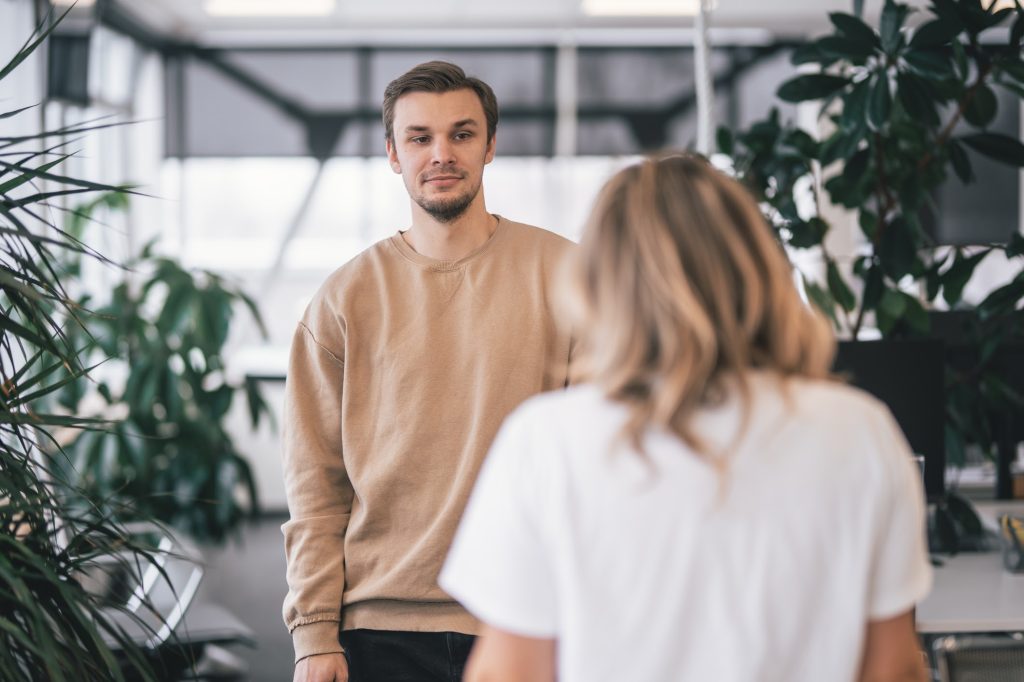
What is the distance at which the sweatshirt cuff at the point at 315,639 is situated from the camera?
1792mm

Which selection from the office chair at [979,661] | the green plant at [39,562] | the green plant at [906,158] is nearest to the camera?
the green plant at [39,562]

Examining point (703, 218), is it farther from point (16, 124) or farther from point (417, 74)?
point (16, 124)

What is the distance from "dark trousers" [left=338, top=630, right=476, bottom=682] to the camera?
1.77 metres

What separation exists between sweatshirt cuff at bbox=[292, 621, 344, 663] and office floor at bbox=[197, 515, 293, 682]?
238 cm

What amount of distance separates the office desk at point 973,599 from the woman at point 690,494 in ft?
5.26

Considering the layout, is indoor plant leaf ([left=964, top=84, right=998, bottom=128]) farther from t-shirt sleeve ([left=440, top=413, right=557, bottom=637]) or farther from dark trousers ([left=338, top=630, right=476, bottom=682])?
t-shirt sleeve ([left=440, top=413, right=557, bottom=637])

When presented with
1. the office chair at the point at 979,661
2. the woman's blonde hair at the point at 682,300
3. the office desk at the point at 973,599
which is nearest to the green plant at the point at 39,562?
the woman's blonde hair at the point at 682,300

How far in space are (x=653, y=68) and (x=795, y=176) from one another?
4.17 m

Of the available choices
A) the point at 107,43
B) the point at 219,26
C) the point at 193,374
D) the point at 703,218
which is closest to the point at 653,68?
the point at 219,26

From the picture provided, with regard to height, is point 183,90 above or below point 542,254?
above

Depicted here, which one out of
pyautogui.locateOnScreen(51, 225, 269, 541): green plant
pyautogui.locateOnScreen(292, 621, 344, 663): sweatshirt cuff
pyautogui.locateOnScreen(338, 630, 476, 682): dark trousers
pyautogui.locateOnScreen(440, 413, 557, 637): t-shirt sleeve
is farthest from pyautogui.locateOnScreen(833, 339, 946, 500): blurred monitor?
pyautogui.locateOnScreen(51, 225, 269, 541): green plant

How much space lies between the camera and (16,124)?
336 cm

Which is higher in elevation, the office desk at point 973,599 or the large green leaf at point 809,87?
the large green leaf at point 809,87

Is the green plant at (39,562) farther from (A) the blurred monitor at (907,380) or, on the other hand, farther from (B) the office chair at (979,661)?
(A) the blurred monitor at (907,380)
